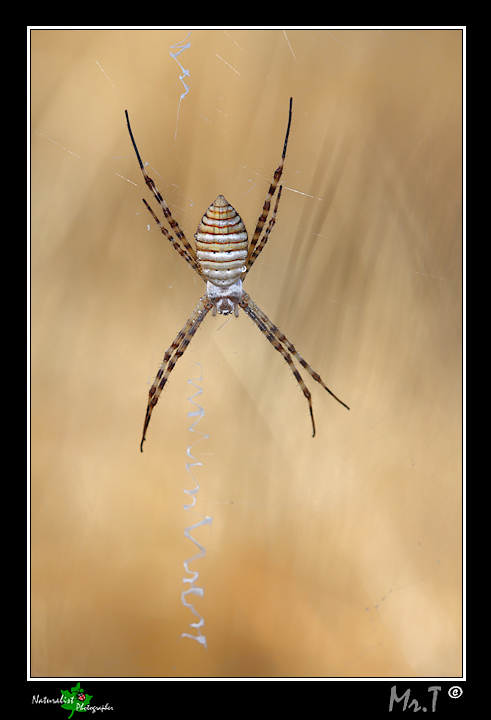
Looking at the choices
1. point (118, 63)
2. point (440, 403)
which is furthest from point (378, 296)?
point (118, 63)

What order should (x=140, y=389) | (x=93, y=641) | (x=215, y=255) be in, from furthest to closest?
(x=140, y=389) < (x=93, y=641) < (x=215, y=255)

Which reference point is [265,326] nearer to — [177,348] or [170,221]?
[177,348]

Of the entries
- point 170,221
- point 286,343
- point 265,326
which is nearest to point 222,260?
point 170,221

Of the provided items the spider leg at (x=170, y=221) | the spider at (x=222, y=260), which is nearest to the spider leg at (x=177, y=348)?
the spider at (x=222, y=260)

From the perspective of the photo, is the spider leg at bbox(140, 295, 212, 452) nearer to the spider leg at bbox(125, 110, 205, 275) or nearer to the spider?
the spider

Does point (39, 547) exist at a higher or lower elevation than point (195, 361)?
lower

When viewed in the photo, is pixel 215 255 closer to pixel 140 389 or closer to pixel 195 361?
pixel 195 361

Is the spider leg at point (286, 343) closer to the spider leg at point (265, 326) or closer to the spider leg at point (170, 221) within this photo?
the spider leg at point (265, 326)
